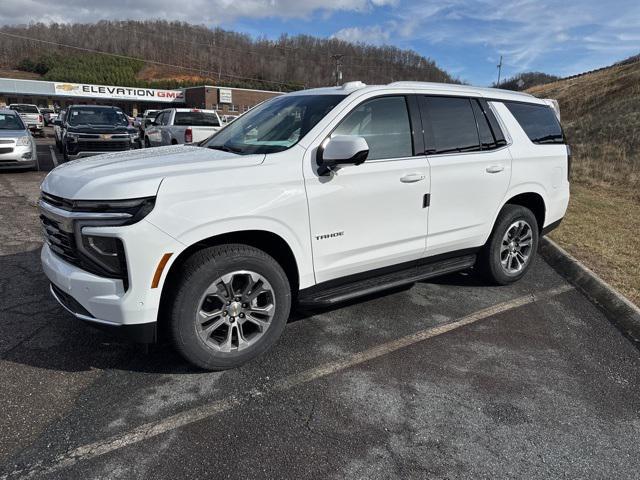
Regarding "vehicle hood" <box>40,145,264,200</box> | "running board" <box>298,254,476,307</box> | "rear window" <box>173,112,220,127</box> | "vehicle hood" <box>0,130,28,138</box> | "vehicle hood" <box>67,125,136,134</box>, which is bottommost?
"running board" <box>298,254,476,307</box>

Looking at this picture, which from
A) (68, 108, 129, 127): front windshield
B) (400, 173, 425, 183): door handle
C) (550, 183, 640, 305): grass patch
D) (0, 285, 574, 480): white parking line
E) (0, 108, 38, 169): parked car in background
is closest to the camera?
(0, 285, 574, 480): white parking line

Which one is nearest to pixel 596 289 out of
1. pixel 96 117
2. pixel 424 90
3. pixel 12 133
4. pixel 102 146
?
pixel 424 90

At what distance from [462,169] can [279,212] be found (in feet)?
6.12

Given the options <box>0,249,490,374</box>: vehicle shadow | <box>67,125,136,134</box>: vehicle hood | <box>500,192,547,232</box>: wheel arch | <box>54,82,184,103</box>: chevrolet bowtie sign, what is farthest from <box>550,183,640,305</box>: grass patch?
<box>54,82,184,103</box>: chevrolet bowtie sign

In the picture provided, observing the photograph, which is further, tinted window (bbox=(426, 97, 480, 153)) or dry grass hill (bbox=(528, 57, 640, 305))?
dry grass hill (bbox=(528, 57, 640, 305))

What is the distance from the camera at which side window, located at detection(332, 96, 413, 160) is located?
3.58 meters

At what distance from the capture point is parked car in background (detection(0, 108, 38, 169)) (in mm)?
11055

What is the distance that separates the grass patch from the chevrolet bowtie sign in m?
61.7

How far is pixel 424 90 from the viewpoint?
4.03 metres

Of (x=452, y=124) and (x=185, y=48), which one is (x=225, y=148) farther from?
(x=185, y=48)

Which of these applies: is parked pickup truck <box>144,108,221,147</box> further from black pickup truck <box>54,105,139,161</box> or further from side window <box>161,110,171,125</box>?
black pickup truck <box>54,105,139,161</box>

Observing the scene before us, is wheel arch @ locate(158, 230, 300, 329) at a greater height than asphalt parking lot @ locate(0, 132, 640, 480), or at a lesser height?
greater

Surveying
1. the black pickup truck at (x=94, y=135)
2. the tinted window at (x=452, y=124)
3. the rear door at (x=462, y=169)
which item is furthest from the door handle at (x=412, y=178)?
the black pickup truck at (x=94, y=135)

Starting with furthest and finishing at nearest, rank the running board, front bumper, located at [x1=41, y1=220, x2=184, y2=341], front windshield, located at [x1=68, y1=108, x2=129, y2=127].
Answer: front windshield, located at [x1=68, y1=108, x2=129, y2=127] → the running board → front bumper, located at [x1=41, y1=220, x2=184, y2=341]
